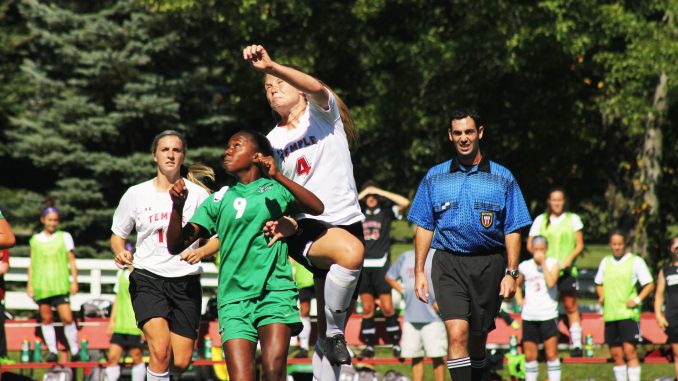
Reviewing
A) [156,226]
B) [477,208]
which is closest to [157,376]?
[156,226]

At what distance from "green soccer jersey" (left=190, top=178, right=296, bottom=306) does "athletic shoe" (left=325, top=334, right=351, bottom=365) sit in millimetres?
564

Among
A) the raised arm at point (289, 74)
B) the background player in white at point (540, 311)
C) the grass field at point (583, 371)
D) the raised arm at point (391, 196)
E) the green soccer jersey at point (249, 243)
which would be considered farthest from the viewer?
the grass field at point (583, 371)

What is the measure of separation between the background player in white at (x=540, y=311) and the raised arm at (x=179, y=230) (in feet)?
21.5

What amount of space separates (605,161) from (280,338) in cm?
1666

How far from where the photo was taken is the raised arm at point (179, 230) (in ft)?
24.0

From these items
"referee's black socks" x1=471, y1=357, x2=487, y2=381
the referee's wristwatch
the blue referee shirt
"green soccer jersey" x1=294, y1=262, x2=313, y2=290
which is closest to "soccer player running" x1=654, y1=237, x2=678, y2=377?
"green soccer jersey" x1=294, y1=262, x2=313, y2=290

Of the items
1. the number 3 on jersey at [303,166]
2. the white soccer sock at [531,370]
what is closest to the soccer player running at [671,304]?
the white soccer sock at [531,370]

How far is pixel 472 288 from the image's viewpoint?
8.98m

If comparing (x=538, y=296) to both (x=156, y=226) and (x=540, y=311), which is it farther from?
(x=156, y=226)

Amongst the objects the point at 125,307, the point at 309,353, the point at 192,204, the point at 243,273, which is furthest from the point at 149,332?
the point at 309,353

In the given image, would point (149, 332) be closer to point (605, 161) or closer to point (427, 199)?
point (427, 199)

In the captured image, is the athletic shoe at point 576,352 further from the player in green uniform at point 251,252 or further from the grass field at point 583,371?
the player in green uniform at point 251,252

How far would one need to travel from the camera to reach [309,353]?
1628cm

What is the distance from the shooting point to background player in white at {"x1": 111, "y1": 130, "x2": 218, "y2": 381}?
9242 mm
